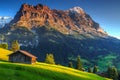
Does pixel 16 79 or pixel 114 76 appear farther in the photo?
pixel 114 76

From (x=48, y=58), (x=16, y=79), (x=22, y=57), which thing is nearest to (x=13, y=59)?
(x=22, y=57)

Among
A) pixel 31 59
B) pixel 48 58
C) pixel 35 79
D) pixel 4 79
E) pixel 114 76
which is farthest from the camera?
pixel 48 58

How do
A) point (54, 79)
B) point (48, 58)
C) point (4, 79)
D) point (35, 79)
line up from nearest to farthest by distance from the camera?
point (4, 79) < point (35, 79) < point (54, 79) < point (48, 58)

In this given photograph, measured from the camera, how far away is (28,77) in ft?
224

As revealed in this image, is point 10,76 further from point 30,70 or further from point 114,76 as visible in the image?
point 114,76

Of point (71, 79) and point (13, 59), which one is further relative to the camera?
point (13, 59)

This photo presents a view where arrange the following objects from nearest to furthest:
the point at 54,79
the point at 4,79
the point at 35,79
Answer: the point at 4,79, the point at 35,79, the point at 54,79

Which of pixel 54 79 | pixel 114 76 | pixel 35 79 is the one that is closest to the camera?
pixel 35 79

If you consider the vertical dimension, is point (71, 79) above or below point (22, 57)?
below

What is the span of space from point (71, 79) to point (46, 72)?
7.54 meters

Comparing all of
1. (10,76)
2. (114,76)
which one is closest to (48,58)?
(114,76)

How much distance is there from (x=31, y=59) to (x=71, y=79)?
35.2 meters

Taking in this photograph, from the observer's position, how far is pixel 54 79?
73.1 metres

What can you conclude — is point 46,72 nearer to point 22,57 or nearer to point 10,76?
point 10,76
